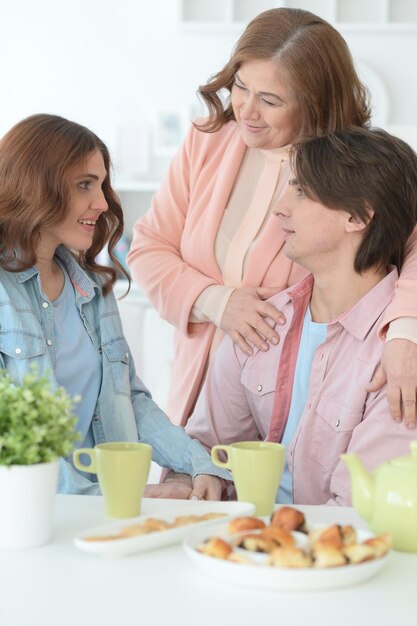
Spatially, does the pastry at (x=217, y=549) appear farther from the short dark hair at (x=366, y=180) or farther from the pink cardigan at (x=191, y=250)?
the pink cardigan at (x=191, y=250)

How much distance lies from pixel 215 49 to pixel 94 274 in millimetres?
2538

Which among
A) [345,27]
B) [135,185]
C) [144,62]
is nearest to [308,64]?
[345,27]

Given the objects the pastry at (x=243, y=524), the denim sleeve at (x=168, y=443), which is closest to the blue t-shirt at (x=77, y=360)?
the denim sleeve at (x=168, y=443)

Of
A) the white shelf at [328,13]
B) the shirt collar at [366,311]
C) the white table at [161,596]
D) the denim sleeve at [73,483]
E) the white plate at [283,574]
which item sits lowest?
the denim sleeve at [73,483]

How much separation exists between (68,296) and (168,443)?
1.19ft

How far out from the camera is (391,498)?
1253 mm

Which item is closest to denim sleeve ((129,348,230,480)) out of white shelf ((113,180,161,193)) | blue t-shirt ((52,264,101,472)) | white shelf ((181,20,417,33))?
blue t-shirt ((52,264,101,472))

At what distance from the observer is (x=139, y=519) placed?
4.29 feet

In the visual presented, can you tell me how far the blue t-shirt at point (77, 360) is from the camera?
6.48 feet

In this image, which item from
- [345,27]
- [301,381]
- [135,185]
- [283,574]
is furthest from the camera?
[135,185]

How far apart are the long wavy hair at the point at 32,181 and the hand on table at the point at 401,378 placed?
2.35 ft

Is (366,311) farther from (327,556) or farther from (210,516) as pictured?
(327,556)

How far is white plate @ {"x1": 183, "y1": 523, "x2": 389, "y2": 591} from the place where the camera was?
109 cm

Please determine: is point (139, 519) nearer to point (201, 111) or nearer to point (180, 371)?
point (180, 371)
